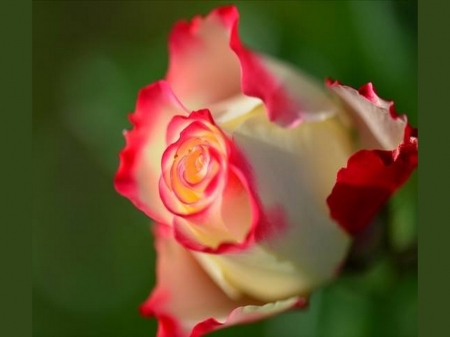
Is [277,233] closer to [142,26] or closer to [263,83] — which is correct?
[263,83]

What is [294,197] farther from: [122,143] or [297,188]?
[122,143]

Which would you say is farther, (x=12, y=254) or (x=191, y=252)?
(x=12, y=254)

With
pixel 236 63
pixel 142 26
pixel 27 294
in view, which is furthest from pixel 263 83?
pixel 27 294

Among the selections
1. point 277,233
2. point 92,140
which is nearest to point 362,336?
point 277,233

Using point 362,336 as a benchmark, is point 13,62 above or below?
above
